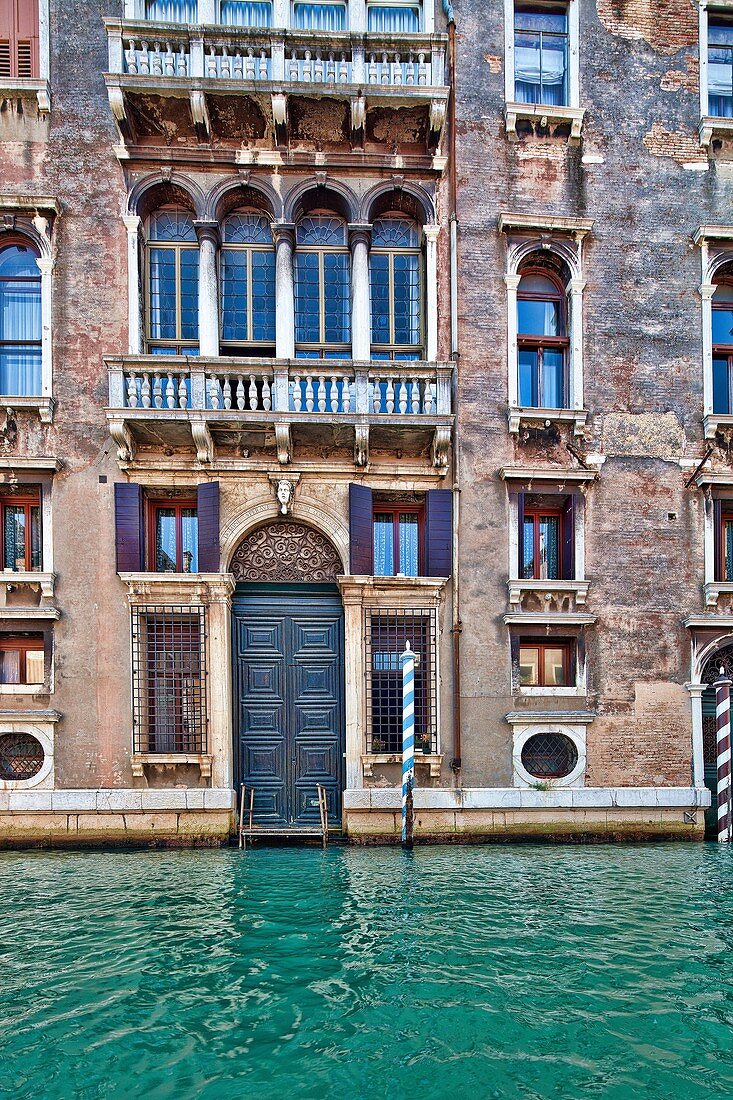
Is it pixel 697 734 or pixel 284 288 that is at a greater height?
pixel 284 288

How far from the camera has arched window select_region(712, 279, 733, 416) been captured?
12484 millimetres

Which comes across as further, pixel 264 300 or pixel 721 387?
pixel 721 387

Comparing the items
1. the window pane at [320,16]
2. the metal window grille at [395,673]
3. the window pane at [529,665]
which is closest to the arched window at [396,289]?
the window pane at [320,16]

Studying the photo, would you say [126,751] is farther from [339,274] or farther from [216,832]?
[339,274]

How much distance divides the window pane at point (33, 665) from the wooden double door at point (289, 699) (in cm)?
273

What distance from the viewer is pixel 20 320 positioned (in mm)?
11516

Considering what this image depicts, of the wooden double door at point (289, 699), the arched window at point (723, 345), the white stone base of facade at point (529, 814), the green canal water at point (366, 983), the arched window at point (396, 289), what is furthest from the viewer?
the arched window at point (723, 345)

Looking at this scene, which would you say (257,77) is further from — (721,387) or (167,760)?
(167,760)

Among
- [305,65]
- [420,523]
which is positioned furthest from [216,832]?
[305,65]

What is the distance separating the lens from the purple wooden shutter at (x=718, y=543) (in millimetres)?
12078

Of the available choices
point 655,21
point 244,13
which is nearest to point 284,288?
point 244,13

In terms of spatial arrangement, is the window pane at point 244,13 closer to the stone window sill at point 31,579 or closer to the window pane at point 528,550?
the window pane at point 528,550

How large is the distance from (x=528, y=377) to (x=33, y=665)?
28.0 ft

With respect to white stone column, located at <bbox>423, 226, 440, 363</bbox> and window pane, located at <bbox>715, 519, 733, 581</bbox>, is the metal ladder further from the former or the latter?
window pane, located at <bbox>715, 519, 733, 581</bbox>
